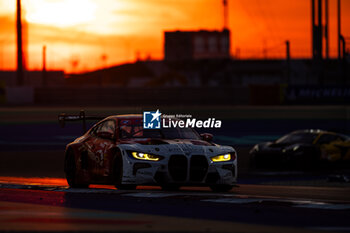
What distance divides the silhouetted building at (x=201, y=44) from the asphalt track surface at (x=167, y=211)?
92.9m

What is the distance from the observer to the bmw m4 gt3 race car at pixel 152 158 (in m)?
13.8

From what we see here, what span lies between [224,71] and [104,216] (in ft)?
343

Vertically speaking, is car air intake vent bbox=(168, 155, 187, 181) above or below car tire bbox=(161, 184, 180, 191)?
above

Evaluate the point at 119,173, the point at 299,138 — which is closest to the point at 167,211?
the point at 119,173

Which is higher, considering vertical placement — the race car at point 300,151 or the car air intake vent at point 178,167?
the car air intake vent at point 178,167

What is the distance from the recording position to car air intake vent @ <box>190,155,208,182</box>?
1398cm

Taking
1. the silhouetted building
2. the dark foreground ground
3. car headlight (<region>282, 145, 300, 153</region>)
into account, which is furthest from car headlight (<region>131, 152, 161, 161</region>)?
the silhouetted building

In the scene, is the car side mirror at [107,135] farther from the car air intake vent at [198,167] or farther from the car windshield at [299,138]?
the car windshield at [299,138]

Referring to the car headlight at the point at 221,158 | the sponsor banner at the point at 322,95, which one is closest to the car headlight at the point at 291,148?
the car headlight at the point at 221,158

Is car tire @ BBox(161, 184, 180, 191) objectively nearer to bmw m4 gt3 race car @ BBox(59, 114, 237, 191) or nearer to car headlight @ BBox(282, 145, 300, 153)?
bmw m4 gt3 race car @ BBox(59, 114, 237, 191)

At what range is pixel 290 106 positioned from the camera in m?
58.0

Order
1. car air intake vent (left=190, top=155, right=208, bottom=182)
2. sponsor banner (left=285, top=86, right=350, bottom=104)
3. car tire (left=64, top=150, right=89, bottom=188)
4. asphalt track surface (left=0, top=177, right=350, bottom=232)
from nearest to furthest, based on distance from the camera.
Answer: asphalt track surface (left=0, top=177, right=350, bottom=232)
car air intake vent (left=190, top=155, right=208, bottom=182)
car tire (left=64, top=150, right=89, bottom=188)
sponsor banner (left=285, top=86, right=350, bottom=104)

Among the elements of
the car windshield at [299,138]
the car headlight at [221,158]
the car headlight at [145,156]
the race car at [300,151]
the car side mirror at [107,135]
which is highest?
the car side mirror at [107,135]

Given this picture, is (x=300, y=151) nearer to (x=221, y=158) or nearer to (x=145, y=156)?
(x=221, y=158)
